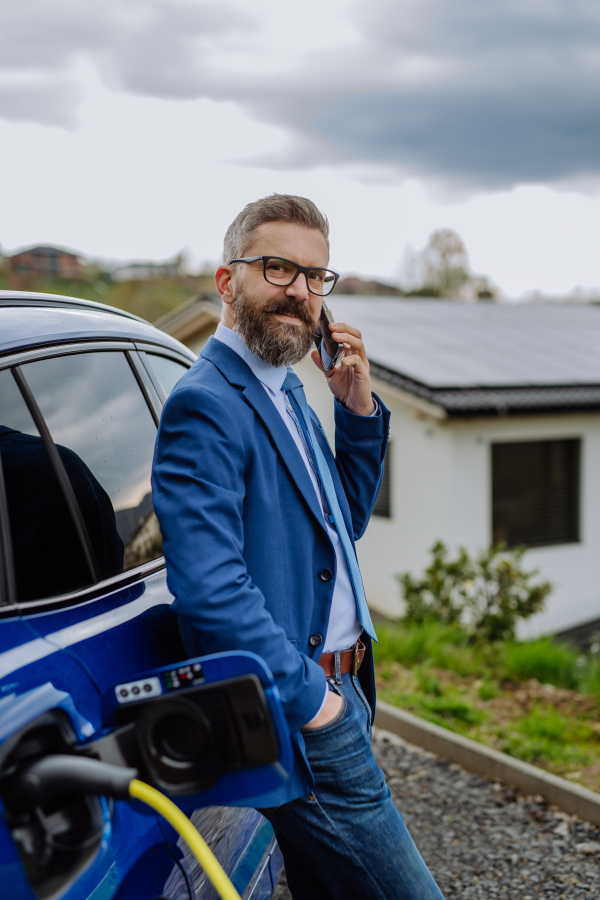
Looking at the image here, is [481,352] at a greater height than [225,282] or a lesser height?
greater

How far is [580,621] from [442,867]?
32.9 feet

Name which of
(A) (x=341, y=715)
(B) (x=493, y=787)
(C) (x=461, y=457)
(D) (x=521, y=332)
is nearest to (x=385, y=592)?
(C) (x=461, y=457)

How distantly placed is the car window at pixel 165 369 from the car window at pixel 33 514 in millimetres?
779

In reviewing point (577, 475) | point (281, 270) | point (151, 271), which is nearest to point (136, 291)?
point (151, 271)

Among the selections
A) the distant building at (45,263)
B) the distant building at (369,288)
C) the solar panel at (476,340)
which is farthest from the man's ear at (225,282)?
the distant building at (45,263)

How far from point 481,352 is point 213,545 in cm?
1277

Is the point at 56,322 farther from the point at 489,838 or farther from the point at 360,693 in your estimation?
the point at 489,838

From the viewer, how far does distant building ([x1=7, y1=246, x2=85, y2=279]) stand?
173ft

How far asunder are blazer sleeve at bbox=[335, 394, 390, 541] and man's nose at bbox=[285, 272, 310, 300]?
443 mm

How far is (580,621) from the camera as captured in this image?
12578mm

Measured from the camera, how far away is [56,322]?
1.83 meters

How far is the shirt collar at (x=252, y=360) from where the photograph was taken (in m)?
1.86

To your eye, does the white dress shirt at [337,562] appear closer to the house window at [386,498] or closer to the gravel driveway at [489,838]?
the gravel driveway at [489,838]

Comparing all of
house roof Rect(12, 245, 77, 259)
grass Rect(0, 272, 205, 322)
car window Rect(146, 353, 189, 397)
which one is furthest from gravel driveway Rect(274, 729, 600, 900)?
house roof Rect(12, 245, 77, 259)
